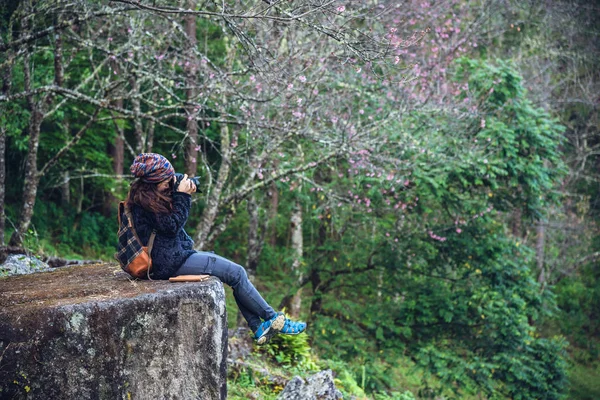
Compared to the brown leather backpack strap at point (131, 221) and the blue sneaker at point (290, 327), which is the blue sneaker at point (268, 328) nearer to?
the blue sneaker at point (290, 327)

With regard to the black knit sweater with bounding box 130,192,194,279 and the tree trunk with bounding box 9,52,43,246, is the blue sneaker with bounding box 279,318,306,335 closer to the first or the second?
the black knit sweater with bounding box 130,192,194,279

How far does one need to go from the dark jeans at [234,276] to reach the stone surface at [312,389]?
0.94 meters

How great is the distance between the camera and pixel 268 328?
4.97 metres

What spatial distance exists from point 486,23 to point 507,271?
8344mm

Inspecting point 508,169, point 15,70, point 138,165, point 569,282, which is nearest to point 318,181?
point 508,169

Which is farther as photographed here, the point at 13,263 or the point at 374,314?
the point at 374,314

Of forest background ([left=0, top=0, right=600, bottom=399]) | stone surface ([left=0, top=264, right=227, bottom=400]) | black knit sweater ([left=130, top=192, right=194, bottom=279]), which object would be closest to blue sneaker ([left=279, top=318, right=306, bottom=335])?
stone surface ([left=0, top=264, right=227, bottom=400])

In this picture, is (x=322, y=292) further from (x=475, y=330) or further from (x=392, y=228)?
(x=475, y=330)

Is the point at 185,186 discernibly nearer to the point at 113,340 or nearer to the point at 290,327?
the point at 113,340

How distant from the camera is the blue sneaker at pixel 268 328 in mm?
4969

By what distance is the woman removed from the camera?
15.1ft

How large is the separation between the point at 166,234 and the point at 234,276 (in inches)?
25.2

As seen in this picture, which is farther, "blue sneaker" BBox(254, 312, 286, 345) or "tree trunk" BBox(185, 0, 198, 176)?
"tree trunk" BBox(185, 0, 198, 176)

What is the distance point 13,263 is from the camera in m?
6.24
